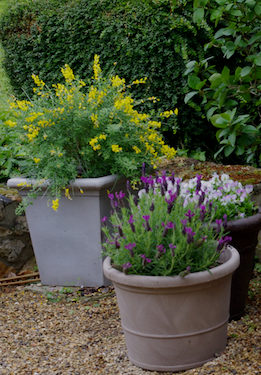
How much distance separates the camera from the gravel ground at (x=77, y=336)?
193 cm

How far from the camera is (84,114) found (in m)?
2.62

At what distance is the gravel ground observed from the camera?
193 centimetres

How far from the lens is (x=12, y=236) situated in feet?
10.3

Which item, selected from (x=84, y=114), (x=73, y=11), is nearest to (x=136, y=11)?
(x=73, y=11)

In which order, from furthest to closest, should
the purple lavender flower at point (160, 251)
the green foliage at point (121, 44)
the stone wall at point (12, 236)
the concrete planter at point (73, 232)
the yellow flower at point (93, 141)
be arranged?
the green foliage at point (121, 44) → the stone wall at point (12, 236) → the concrete planter at point (73, 232) → the yellow flower at point (93, 141) → the purple lavender flower at point (160, 251)

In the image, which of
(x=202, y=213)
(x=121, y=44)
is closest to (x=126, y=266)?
(x=202, y=213)

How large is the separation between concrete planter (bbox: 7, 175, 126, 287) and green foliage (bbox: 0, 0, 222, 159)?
1683 mm

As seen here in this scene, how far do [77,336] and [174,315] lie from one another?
825 mm

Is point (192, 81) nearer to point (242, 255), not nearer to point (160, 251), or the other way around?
point (242, 255)

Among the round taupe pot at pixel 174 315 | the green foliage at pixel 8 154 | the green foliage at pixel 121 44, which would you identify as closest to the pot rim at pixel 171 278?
the round taupe pot at pixel 174 315

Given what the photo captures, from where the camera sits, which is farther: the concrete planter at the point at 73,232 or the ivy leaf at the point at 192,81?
the concrete planter at the point at 73,232

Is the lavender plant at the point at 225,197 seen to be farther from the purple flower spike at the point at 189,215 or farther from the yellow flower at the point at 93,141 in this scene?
the yellow flower at the point at 93,141

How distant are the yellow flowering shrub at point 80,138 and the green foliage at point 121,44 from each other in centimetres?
137

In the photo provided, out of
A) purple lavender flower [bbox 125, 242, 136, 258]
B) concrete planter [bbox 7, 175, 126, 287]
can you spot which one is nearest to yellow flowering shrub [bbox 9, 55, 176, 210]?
concrete planter [bbox 7, 175, 126, 287]
